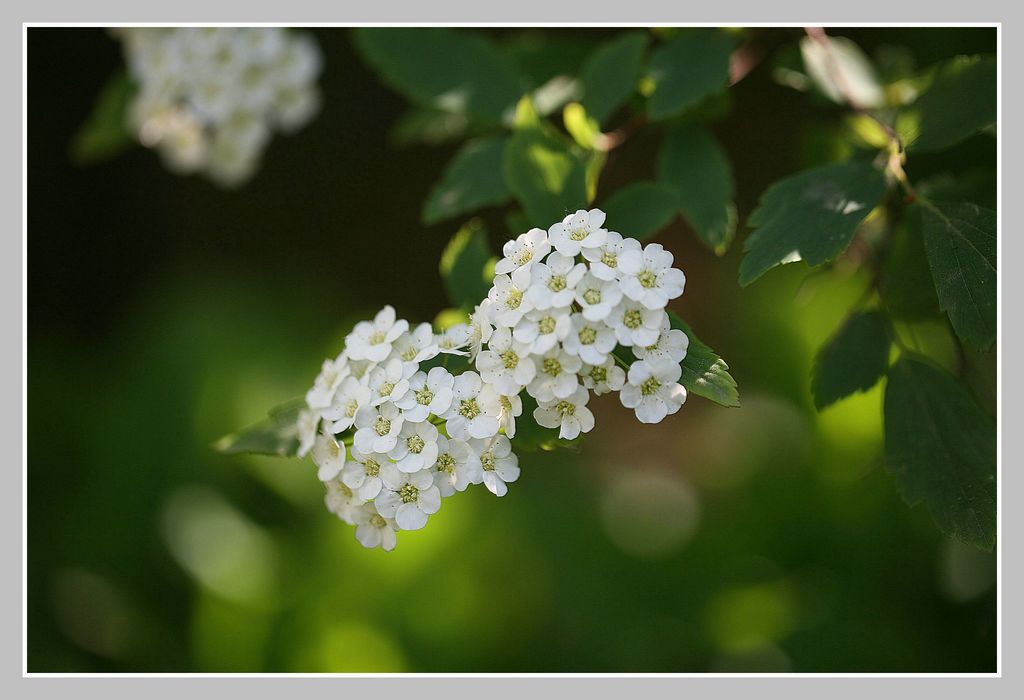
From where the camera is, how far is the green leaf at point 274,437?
105 cm

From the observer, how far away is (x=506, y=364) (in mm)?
882

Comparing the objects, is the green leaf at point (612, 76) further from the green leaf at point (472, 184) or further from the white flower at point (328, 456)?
the white flower at point (328, 456)

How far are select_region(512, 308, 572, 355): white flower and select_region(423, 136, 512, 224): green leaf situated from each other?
38 centimetres

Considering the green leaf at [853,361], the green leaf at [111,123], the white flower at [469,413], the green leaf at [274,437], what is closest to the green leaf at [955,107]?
the green leaf at [853,361]

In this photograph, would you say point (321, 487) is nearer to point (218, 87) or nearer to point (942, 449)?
point (218, 87)

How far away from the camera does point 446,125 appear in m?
1.59

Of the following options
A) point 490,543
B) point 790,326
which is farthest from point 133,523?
point 790,326

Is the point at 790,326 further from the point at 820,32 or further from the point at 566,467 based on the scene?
the point at 820,32

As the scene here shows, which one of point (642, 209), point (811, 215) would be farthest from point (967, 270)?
point (642, 209)

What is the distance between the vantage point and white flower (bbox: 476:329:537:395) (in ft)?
2.77

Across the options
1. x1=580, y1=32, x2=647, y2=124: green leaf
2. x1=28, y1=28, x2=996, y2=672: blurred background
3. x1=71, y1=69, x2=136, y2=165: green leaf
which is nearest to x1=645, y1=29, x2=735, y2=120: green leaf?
x1=580, y1=32, x2=647, y2=124: green leaf

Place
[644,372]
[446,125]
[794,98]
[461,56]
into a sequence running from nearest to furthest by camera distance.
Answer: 1. [644,372]
2. [461,56]
3. [446,125]
4. [794,98]

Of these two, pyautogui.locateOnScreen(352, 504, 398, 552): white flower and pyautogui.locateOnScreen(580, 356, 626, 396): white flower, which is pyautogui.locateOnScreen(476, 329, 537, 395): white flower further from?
pyautogui.locateOnScreen(352, 504, 398, 552): white flower

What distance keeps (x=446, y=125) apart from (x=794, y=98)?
0.84m
